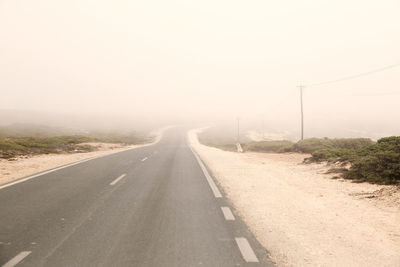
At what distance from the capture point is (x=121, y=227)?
223 inches

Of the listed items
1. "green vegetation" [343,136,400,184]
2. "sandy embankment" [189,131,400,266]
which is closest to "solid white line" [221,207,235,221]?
"sandy embankment" [189,131,400,266]

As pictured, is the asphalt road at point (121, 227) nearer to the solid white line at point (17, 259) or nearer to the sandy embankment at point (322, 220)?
the solid white line at point (17, 259)

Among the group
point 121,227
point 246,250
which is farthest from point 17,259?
point 246,250

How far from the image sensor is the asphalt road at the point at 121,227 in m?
4.33

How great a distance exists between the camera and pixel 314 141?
96.8 ft

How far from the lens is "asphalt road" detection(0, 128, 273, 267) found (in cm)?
433

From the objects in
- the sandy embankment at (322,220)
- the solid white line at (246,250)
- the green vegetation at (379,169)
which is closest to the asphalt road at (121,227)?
the solid white line at (246,250)

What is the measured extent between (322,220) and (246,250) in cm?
255

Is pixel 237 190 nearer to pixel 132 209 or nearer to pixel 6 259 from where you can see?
pixel 132 209

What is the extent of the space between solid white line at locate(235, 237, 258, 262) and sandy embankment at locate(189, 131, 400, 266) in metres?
0.30

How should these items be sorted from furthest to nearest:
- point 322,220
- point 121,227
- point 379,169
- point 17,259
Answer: point 379,169, point 322,220, point 121,227, point 17,259

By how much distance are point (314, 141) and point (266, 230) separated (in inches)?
1022

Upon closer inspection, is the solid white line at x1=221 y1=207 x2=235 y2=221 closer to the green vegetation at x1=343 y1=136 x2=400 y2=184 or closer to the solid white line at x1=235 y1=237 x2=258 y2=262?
the solid white line at x1=235 y1=237 x2=258 y2=262

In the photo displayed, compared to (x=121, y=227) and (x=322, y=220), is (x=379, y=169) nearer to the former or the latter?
(x=322, y=220)
